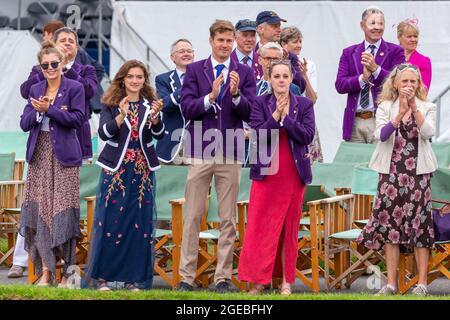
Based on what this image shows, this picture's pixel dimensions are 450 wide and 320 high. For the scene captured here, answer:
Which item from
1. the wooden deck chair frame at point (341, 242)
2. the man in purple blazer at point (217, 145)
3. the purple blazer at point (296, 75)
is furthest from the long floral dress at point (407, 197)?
the purple blazer at point (296, 75)

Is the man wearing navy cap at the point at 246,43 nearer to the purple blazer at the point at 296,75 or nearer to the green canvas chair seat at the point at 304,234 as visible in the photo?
the purple blazer at the point at 296,75

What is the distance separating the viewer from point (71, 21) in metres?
20.2

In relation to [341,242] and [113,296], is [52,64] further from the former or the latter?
[341,242]

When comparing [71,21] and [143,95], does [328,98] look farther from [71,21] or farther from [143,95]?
[143,95]

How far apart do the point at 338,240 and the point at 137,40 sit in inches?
325

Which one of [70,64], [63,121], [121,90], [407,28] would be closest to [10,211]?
[70,64]

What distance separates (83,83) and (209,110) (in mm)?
1354

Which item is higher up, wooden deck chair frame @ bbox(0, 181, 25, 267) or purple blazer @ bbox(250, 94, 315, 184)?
purple blazer @ bbox(250, 94, 315, 184)

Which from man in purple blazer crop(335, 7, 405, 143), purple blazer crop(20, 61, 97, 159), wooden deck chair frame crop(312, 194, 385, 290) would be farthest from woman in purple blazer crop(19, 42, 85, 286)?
man in purple blazer crop(335, 7, 405, 143)

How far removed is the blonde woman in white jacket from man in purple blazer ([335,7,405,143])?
177cm

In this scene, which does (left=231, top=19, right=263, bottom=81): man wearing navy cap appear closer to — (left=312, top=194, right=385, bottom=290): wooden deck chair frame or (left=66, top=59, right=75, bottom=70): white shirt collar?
(left=66, top=59, right=75, bottom=70): white shirt collar

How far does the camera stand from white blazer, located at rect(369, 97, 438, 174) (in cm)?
1198

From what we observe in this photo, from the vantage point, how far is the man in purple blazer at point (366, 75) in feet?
45.4
